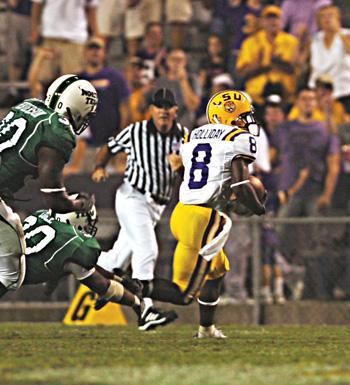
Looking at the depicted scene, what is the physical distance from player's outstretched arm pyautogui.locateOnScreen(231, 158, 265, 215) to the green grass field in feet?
2.82

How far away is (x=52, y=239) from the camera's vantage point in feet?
25.3

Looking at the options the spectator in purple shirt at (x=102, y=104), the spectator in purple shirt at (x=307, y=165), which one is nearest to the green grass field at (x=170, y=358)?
the spectator in purple shirt at (x=307, y=165)

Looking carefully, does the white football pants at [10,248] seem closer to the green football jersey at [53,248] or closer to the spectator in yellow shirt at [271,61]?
the green football jersey at [53,248]

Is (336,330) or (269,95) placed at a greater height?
(269,95)

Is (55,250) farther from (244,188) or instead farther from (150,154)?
(150,154)

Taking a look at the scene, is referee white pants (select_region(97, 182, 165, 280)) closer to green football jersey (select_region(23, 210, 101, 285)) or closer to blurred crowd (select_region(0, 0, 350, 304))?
green football jersey (select_region(23, 210, 101, 285))

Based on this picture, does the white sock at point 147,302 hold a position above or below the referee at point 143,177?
below

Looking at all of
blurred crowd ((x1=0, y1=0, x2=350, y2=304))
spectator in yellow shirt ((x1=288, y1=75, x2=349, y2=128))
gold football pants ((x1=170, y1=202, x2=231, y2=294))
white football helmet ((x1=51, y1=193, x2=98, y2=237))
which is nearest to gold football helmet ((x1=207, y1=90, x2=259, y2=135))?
gold football pants ((x1=170, y1=202, x2=231, y2=294))

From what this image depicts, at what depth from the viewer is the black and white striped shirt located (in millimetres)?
10297

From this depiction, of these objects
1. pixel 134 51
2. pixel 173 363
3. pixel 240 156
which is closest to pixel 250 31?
pixel 134 51

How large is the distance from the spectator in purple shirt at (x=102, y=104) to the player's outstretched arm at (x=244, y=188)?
5.77 m

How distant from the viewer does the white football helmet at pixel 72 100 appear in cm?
776

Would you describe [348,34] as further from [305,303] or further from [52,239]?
[52,239]

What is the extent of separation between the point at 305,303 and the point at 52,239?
4733 millimetres
